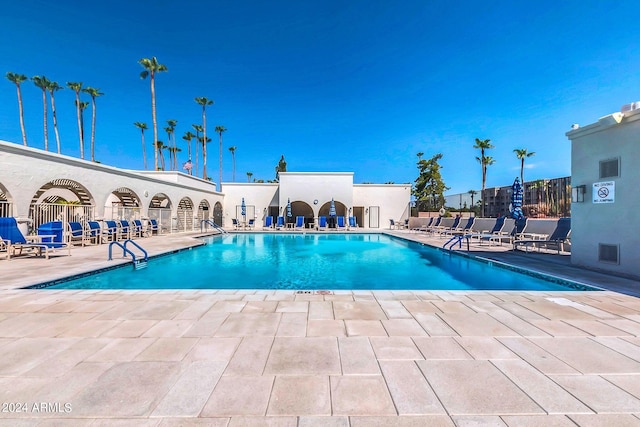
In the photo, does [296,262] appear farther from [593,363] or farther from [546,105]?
[546,105]

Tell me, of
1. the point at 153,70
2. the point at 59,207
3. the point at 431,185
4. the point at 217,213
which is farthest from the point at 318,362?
the point at 153,70

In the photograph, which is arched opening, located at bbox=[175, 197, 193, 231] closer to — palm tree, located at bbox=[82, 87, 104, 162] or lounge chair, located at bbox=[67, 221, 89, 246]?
lounge chair, located at bbox=[67, 221, 89, 246]

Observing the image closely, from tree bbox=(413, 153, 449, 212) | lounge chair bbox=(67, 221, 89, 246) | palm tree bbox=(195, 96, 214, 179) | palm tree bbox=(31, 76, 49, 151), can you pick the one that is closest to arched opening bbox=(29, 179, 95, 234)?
lounge chair bbox=(67, 221, 89, 246)

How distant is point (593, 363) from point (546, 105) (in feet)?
60.6

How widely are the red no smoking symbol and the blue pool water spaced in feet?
7.58

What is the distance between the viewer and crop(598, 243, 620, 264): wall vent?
18.6 ft

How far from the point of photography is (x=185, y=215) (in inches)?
709

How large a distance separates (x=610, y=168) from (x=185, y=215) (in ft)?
63.0

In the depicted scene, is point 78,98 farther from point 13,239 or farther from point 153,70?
point 13,239

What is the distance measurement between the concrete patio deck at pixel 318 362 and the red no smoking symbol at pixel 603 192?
2.94 metres

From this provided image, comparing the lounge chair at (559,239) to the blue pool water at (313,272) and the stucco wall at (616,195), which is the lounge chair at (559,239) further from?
the blue pool water at (313,272)

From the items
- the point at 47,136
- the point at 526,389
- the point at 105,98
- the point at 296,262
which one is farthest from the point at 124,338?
the point at 47,136

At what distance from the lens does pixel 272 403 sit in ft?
5.79

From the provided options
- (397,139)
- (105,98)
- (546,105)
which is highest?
(105,98)
